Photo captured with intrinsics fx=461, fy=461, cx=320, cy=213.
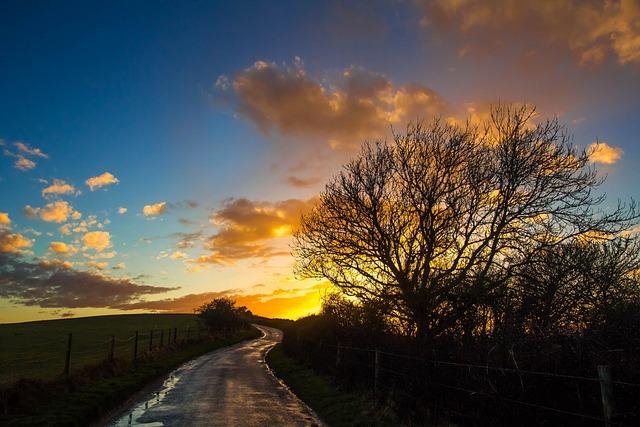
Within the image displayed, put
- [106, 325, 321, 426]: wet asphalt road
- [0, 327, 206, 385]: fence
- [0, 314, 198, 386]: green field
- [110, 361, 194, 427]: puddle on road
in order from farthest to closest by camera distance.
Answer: [0, 314, 198, 386]: green field < [0, 327, 206, 385]: fence < [106, 325, 321, 426]: wet asphalt road < [110, 361, 194, 427]: puddle on road

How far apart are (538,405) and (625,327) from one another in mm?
2036

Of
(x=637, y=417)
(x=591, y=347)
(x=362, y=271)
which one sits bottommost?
(x=637, y=417)

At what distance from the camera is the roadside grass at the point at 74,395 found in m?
11.6

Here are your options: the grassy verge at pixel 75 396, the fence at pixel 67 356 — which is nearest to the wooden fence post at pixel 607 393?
the grassy verge at pixel 75 396

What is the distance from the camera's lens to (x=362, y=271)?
65.6ft

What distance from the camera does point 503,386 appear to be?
938 centimetres

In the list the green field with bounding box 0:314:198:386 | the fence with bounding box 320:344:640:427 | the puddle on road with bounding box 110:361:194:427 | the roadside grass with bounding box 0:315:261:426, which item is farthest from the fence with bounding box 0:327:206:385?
the fence with bounding box 320:344:640:427

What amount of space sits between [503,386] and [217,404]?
8.87 metres

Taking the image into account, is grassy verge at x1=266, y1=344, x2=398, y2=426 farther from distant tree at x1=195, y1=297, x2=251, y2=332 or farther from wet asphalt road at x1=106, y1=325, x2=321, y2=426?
distant tree at x1=195, y1=297, x2=251, y2=332

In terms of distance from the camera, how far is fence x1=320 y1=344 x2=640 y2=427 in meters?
6.84

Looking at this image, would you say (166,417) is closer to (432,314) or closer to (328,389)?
(328,389)

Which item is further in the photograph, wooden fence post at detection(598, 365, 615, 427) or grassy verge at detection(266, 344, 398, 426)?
grassy verge at detection(266, 344, 398, 426)

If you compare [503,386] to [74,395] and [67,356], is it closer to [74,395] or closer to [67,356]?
[74,395]

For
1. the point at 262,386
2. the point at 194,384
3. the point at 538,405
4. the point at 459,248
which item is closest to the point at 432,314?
the point at 459,248
